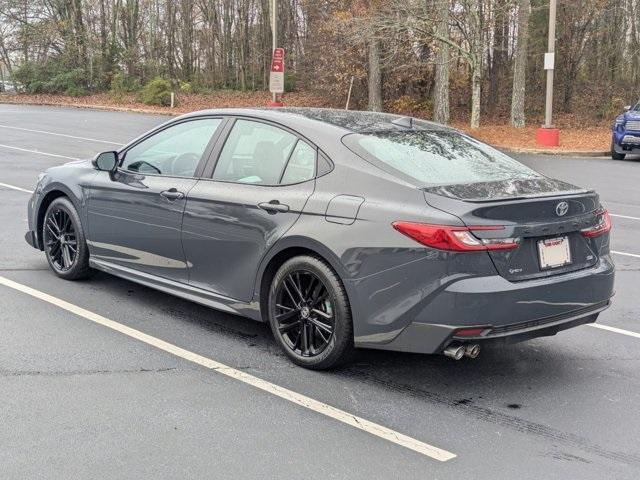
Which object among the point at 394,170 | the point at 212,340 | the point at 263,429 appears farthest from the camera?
the point at 212,340

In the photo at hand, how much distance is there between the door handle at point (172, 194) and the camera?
5407 mm

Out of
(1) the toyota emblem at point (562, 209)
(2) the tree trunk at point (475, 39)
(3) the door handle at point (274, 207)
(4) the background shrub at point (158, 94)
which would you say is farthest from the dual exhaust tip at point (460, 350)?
(4) the background shrub at point (158, 94)

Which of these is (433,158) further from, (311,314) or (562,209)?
(311,314)

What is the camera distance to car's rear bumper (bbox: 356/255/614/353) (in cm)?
405

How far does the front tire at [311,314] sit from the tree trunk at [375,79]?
24767mm

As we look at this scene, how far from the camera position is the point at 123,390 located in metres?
4.35

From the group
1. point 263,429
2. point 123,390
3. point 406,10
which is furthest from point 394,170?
point 406,10

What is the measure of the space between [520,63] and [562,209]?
25.0 metres

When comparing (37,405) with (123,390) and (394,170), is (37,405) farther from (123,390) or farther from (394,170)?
(394,170)

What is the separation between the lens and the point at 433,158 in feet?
16.0

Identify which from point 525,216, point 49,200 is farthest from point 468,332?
point 49,200

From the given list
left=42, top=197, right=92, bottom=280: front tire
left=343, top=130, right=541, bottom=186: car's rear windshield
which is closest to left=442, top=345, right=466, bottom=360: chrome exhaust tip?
left=343, top=130, right=541, bottom=186: car's rear windshield

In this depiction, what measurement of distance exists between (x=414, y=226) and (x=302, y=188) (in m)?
0.90

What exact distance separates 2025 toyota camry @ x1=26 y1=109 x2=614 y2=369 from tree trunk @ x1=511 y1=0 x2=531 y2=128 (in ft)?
76.2
